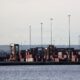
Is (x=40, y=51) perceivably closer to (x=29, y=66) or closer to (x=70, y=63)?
(x=29, y=66)

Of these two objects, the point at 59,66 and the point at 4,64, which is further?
the point at 59,66

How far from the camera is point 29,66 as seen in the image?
176 m

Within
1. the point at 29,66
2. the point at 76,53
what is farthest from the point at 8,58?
the point at 76,53

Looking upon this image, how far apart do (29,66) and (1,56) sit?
345 inches

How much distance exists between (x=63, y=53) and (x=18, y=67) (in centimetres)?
1244

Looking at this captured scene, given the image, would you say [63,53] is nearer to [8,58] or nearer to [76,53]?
[76,53]

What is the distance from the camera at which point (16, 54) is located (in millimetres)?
166625

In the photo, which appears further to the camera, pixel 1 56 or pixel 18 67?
pixel 1 56

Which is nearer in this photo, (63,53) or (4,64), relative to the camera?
(4,64)

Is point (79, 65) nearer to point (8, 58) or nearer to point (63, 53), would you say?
point (63, 53)

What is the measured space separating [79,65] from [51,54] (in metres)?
9.46

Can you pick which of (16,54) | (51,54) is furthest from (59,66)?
(16,54)

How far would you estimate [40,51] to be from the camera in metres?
178

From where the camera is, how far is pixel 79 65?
168m
